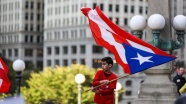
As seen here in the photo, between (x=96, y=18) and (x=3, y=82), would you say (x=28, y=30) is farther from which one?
(x=96, y=18)

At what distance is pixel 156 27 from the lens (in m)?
20.7

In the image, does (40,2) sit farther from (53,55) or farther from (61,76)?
(61,76)

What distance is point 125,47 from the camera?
61.9 ft

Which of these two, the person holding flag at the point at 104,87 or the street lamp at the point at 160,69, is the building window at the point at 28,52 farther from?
the person holding flag at the point at 104,87

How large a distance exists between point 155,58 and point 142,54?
381 mm

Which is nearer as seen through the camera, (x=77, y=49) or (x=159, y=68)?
(x=159, y=68)

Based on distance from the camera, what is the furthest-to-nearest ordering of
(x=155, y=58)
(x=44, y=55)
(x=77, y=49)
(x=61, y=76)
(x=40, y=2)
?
1. (x=40, y=2)
2. (x=44, y=55)
3. (x=77, y=49)
4. (x=61, y=76)
5. (x=155, y=58)

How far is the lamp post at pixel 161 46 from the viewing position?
2103cm

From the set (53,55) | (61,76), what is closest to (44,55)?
(53,55)

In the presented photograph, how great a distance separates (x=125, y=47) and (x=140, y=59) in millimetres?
650

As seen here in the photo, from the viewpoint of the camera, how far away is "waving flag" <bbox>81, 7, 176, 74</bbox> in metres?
18.2

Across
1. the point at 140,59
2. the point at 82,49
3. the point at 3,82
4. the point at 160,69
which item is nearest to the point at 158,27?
the point at 160,69

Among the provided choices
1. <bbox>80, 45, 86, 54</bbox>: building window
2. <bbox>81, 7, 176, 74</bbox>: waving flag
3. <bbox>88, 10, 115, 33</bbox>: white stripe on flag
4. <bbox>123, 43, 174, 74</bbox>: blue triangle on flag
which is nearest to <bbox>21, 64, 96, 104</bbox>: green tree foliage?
<bbox>88, 10, 115, 33</bbox>: white stripe on flag

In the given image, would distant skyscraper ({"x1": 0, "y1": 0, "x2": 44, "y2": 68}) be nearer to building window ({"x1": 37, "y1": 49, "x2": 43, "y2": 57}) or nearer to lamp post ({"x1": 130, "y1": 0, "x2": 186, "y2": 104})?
building window ({"x1": 37, "y1": 49, "x2": 43, "y2": 57})
